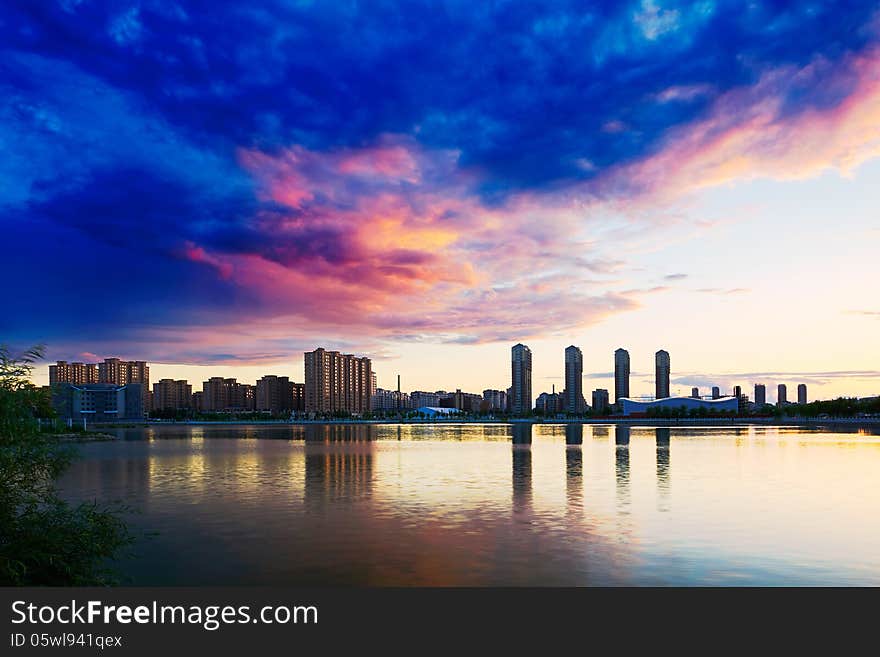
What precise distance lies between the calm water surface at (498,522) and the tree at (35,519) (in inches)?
195

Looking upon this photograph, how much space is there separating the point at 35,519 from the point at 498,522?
2223 centimetres

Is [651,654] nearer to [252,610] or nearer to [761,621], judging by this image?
[761,621]

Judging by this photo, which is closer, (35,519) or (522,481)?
(35,519)

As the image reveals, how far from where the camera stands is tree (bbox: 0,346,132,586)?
67.1 ft

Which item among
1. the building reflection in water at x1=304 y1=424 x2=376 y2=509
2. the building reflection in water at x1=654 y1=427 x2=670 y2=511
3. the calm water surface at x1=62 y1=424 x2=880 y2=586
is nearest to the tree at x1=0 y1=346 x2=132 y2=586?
the calm water surface at x1=62 y1=424 x2=880 y2=586

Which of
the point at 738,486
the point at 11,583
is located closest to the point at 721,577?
the point at 11,583

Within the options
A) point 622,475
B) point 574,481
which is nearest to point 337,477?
point 574,481

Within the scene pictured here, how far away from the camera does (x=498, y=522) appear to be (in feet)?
121

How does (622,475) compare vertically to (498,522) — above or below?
below

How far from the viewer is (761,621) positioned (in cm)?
2091

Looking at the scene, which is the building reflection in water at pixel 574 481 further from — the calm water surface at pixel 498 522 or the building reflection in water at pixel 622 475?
the building reflection in water at pixel 622 475

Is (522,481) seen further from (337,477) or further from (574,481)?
(337,477)

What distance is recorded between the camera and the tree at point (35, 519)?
2044 cm

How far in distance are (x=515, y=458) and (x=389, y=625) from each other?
6173cm
